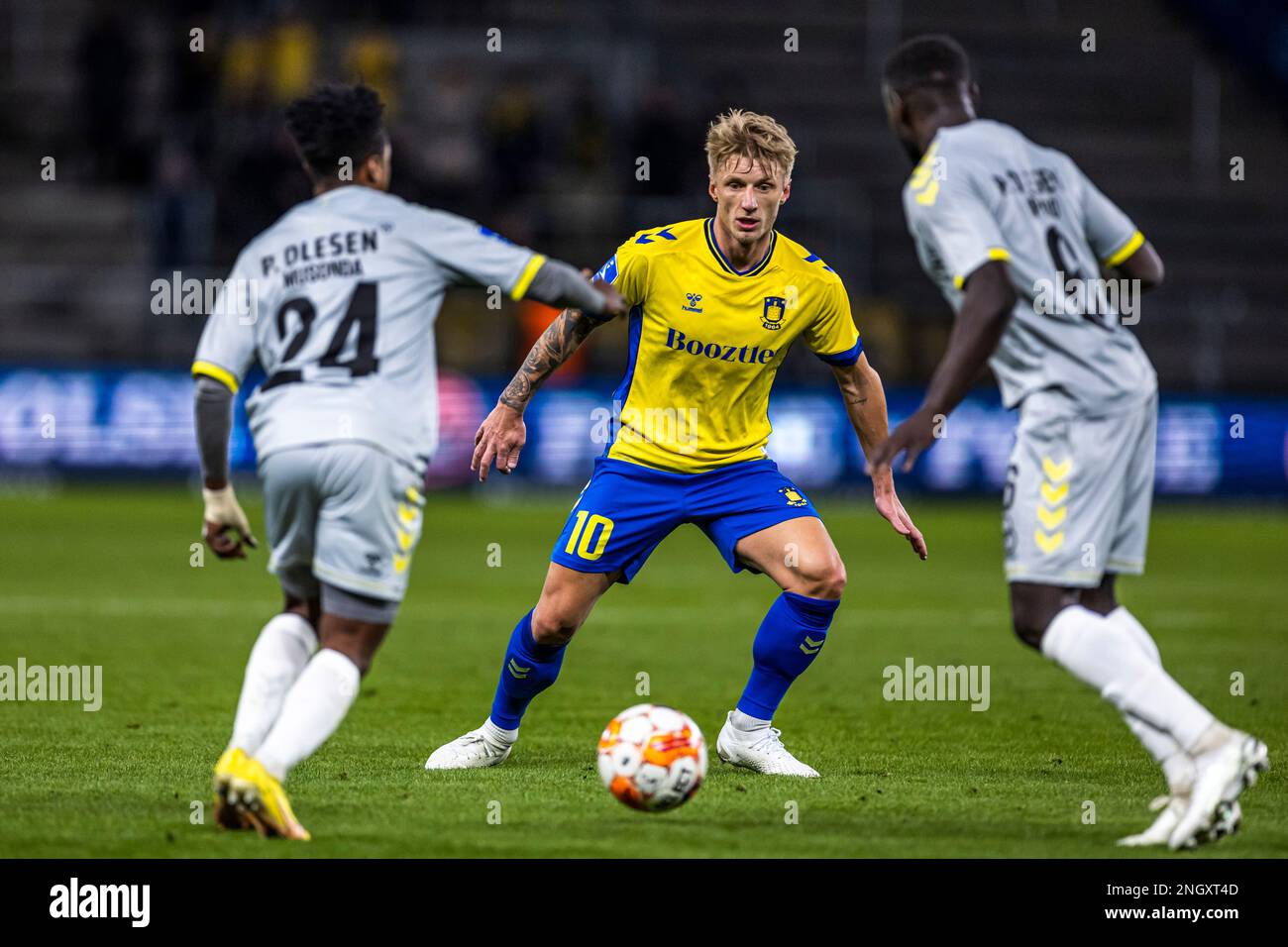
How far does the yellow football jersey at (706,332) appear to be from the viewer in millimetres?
7117

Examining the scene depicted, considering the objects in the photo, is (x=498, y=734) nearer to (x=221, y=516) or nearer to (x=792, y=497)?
(x=792, y=497)

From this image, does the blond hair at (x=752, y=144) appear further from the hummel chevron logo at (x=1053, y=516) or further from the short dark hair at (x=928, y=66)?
the hummel chevron logo at (x=1053, y=516)

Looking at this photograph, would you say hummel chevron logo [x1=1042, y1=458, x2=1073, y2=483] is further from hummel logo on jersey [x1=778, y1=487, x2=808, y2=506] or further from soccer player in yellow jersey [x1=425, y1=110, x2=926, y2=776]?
hummel logo on jersey [x1=778, y1=487, x2=808, y2=506]

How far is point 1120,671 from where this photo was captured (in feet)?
18.1

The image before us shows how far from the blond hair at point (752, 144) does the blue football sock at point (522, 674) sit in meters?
1.87

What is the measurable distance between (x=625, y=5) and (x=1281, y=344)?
34.1 feet

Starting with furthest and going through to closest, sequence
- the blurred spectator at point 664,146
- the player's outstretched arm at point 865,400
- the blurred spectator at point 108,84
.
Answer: the blurred spectator at point 108,84 < the blurred spectator at point 664,146 < the player's outstretched arm at point 865,400

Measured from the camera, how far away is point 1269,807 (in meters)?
6.31

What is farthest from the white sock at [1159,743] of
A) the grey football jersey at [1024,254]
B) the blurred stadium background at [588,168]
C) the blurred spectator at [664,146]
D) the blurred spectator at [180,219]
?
the blurred spectator at [664,146]

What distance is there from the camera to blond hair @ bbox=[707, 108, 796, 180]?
684 centimetres

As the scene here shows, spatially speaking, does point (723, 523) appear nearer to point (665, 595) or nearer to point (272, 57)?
point (665, 595)

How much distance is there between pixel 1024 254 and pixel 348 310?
2017 mm

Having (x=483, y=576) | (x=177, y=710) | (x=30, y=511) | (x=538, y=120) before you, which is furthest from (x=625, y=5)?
(x=177, y=710)

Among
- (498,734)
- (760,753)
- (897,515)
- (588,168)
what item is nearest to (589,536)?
(498,734)
